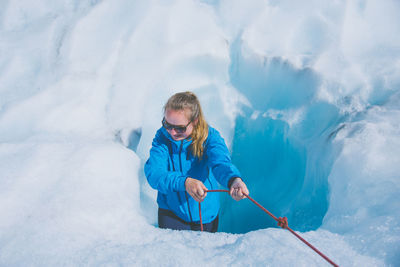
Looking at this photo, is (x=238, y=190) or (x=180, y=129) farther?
(x=180, y=129)

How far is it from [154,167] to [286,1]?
203 cm

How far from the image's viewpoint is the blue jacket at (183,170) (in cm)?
117

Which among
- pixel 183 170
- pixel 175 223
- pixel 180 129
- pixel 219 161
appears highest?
pixel 180 129

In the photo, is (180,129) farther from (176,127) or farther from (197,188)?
(197,188)

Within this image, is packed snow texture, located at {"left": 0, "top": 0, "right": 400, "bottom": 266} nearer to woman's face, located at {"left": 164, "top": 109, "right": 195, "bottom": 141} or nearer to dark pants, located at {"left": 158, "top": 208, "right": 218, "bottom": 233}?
dark pants, located at {"left": 158, "top": 208, "right": 218, "bottom": 233}

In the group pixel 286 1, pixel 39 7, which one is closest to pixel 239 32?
pixel 286 1

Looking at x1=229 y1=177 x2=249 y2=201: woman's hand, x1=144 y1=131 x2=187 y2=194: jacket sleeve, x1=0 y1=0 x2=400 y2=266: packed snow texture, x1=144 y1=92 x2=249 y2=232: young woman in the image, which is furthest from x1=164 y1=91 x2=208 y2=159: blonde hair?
x1=0 y1=0 x2=400 y2=266: packed snow texture

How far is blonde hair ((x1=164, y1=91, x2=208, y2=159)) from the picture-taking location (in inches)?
46.4

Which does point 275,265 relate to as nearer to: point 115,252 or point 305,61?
point 115,252

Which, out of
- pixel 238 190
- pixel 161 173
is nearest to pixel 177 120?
pixel 161 173

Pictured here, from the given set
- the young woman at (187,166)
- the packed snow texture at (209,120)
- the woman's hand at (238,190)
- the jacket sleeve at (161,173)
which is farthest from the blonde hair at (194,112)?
the packed snow texture at (209,120)

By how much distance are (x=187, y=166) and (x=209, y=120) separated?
1.04 m

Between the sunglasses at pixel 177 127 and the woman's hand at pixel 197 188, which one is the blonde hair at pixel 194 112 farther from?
the woman's hand at pixel 197 188

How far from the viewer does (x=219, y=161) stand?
1214 millimetres
